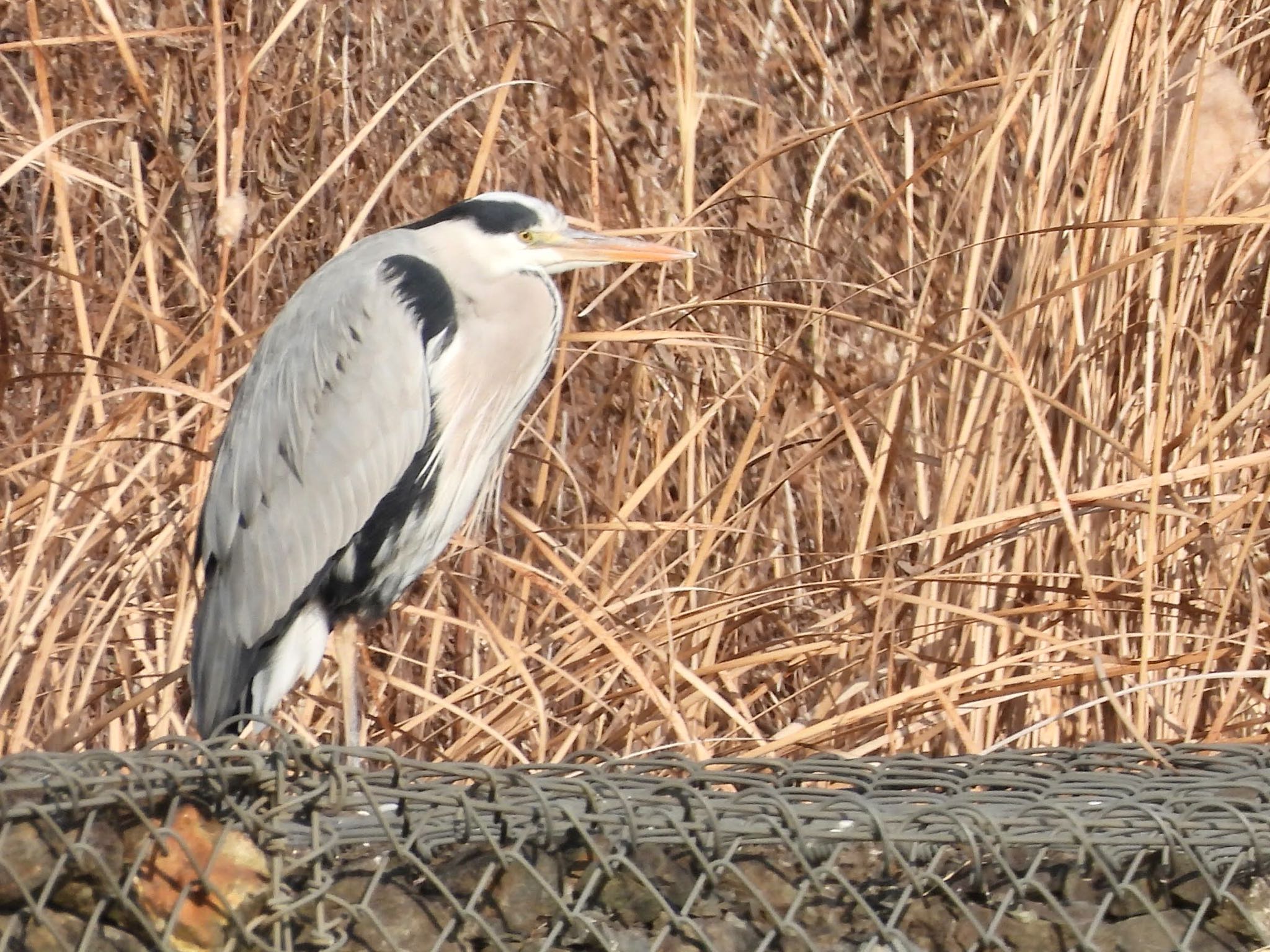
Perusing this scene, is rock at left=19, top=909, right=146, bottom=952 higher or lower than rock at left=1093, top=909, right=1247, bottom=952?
higher

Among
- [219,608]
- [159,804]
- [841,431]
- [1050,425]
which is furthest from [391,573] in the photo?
[159,804]

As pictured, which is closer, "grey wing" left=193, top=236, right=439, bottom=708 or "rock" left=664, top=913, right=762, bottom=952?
"rock" left=664, top=913, right=762, bottom=952

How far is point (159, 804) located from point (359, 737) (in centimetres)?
115

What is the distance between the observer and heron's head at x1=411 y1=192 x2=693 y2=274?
86.2 inches

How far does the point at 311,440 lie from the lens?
223cm

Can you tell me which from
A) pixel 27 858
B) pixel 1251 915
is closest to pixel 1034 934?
pixel 1251 915

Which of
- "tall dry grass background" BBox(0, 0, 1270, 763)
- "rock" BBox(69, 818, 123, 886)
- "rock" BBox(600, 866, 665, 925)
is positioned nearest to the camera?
"rock" BBox(69, 818, 123, 886)

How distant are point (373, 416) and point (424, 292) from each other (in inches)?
7.8

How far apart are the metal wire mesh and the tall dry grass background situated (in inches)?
22.2

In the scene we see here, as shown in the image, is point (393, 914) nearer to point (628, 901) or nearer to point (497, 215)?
point (628, 901)

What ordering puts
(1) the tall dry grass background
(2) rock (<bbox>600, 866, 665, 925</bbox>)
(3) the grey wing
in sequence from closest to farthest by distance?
(2) rock (<bbox>600, 866, 665, 925</bbox>), (1) the tall dry grass background, (3) the grey wing

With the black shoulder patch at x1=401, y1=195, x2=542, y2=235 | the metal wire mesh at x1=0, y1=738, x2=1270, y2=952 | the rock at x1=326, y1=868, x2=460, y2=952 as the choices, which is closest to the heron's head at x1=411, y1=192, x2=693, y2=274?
the black shoulder patch at x1=401, y1=195, x2=542, y2=235

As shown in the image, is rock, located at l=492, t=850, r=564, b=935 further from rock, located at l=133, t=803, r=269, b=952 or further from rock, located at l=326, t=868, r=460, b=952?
rock, located at l=133, t=803, r=269, b=952

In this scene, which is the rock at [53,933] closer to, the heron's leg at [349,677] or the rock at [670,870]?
the rock at [670,870]
